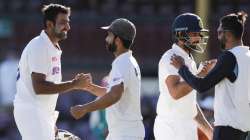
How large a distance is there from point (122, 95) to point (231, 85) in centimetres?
94

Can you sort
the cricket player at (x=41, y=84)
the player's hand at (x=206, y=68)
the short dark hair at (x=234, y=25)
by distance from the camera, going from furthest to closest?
1. the player's hand at (x=206, y=68)
2. the cricket player at (x=41, y=84)
3. the short dark hair at (x=234, y=25)

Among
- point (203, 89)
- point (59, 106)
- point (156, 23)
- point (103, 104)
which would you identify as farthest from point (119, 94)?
point (156, 23)

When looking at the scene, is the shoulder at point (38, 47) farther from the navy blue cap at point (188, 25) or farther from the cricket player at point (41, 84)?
the navy blue cap at point (188, 25)

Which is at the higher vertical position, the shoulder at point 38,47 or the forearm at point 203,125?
the shoulder at point 38,47

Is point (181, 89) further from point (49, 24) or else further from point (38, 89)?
point (49, 24)

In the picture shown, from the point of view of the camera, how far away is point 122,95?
910 centimetres

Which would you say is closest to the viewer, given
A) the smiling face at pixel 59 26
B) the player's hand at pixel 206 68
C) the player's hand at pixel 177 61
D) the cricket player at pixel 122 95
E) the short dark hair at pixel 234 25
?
the cricket player at pixel 122 95

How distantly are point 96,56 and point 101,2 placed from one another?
1054 millimetres

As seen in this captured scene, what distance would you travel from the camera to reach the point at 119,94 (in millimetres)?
8992

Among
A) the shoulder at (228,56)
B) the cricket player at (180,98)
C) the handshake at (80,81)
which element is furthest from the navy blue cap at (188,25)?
the handshake at (80,81)

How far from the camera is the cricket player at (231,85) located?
355 inches

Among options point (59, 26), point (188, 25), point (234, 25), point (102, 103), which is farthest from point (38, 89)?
point (234, 25)

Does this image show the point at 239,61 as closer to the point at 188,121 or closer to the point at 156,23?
the point at 188,121

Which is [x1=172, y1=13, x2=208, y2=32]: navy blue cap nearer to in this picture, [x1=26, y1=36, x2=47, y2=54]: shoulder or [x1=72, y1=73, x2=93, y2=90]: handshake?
[x1=72, y1=73, x2=93, y2=90]: handshake
